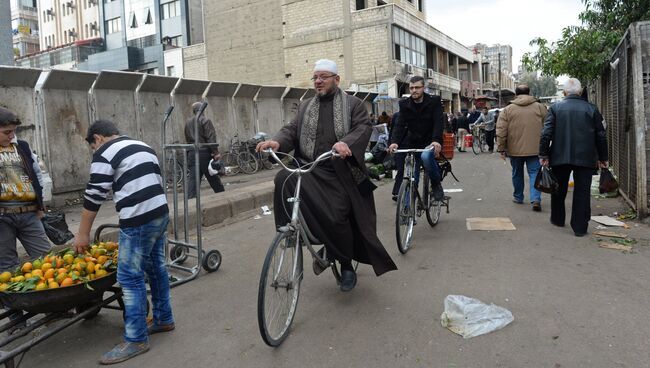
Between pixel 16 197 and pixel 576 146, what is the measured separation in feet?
19.9

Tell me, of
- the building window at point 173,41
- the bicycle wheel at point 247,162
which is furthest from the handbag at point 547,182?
the building window at point 173,41

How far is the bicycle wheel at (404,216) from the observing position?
5.53 meters

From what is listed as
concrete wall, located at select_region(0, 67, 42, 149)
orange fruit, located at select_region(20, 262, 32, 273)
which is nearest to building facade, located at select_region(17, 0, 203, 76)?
concrete wall, located at select_region(0, 67, 42, 149)

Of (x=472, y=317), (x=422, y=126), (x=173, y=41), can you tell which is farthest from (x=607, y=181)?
(x=173, y=41)

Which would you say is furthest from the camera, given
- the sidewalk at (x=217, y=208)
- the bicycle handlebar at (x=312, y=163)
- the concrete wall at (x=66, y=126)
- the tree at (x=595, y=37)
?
the tree at (x=595, y=37)

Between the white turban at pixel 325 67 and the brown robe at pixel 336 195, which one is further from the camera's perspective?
the white turban at pixel 325 67

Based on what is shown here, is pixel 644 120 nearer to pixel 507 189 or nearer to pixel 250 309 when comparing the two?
pixel 507 189

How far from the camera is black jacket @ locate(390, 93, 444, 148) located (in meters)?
6.63

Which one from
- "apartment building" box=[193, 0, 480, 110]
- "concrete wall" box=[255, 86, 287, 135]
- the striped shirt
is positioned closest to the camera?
the striped shirt

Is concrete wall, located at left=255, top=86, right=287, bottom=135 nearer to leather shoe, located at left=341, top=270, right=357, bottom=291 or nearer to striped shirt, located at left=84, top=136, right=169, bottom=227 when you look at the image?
leather shoe, located at left=341, top=270, right=357, bottom=291

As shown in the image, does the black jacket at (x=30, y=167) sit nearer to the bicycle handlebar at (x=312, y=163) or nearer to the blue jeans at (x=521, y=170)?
the bicycle handlebar at (x=312, y=163)

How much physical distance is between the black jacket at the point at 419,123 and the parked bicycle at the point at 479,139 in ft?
47.0

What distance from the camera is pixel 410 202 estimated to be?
19.5 ft

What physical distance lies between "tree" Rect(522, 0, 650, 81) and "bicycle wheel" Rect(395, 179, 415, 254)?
8769mm
